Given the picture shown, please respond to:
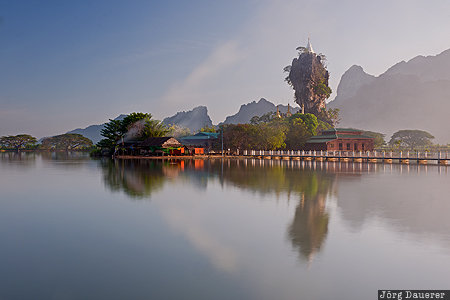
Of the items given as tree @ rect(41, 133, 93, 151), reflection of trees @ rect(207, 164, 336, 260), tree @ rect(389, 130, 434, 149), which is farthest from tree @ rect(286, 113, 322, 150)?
tree @ rect(41, 133, 93, 151)

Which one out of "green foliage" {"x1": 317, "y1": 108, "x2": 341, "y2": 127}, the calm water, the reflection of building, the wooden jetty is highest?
"green foliage" {"x1": 317, "y1": 108, "x2": 341, "y2": 127}

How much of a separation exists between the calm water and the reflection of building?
2356 inches

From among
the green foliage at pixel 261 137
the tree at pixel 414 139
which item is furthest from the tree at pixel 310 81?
the green foliage at pixel 261 137

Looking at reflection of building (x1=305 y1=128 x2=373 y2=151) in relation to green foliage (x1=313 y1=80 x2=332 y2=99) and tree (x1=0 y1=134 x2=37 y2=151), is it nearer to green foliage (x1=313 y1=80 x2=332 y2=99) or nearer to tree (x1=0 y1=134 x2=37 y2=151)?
green foliage (x1=313 y1=80 x2=332 y2=99)

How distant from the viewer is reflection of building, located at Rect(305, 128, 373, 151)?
7975 centimetres

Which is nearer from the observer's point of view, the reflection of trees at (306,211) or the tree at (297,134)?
the reflection of trees at (306,211)

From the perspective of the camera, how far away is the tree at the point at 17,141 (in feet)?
456

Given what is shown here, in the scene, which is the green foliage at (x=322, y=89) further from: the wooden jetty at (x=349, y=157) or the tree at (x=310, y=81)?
the wooden jetty at (x=349, y=157)

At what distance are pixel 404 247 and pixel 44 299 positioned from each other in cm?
960

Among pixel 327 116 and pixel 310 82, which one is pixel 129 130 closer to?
pixel 310 82

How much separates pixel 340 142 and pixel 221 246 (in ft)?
242

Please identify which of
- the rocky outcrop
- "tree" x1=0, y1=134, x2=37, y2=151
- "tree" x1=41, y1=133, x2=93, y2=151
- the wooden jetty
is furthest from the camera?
"tree" x1=41, y1=133, x2=93, y2=151

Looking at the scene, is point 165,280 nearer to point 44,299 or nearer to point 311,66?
point 44,299

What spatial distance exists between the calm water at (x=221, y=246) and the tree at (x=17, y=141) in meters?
137
